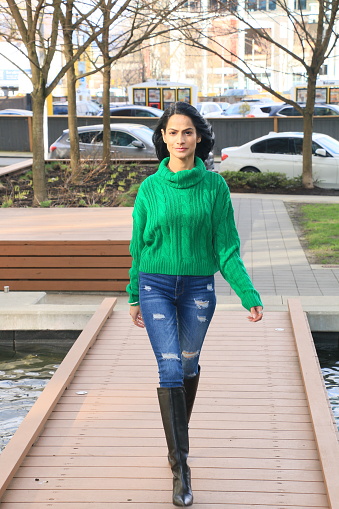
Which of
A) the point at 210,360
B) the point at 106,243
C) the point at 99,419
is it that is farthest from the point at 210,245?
the point at 106,243

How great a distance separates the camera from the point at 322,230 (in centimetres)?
1409

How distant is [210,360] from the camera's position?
22.3 ft

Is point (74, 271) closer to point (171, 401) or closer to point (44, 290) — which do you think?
point (44, 290)

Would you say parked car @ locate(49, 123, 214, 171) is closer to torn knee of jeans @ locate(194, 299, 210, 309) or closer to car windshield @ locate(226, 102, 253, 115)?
car windshield @ locate(226, 102, 253, 115)

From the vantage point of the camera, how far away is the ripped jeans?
13.7 feet

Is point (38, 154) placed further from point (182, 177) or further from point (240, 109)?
point (240, 109)

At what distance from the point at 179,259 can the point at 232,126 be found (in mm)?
29622

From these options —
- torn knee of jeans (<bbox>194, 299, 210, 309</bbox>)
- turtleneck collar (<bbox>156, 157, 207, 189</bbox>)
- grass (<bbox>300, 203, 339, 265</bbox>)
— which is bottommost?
grass (<bbox>300, 203, 339, 265</bbox>)

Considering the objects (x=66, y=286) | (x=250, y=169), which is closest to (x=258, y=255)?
(x=66, y=286)

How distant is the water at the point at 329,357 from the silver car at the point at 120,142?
16.6m

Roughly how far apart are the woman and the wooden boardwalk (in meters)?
0.42

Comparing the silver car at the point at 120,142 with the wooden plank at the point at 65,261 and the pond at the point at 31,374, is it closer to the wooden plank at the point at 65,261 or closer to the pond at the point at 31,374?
the wooden plank at the point at 65,261

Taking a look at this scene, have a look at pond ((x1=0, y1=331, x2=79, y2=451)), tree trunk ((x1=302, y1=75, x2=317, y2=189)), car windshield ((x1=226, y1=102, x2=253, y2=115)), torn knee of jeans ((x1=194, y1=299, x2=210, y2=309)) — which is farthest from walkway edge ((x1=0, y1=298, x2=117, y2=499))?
car windshield ((x1=226, y1=102, x2=253, y2=115))

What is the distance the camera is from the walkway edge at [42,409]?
465cm
